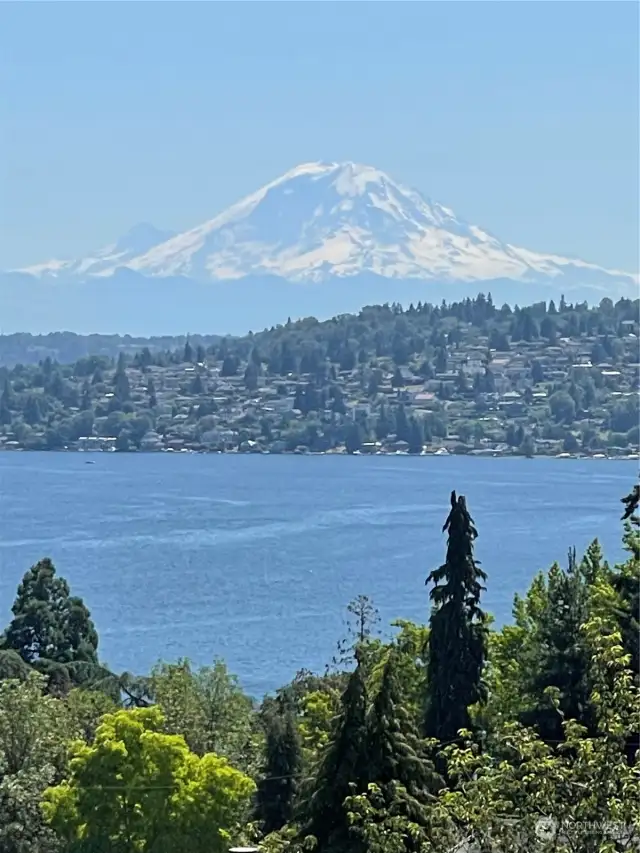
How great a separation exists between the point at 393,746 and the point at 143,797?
504 centimetres

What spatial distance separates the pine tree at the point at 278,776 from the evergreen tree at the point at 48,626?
1385cm

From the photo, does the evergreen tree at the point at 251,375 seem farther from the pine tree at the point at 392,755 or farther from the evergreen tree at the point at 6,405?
the pine tree at the point at 392,755

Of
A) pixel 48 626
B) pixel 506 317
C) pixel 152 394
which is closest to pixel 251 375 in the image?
pixel 152 394

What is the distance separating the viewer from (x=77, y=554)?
223 ft

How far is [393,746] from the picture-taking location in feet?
37.5

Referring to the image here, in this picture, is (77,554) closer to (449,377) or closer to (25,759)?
(25,759)

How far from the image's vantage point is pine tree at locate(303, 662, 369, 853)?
11172 millimetres

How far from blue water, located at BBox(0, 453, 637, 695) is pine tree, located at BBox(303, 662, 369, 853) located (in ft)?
89.5

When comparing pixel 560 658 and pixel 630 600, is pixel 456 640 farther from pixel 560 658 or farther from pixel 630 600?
pixel 630 600

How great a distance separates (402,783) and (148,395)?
153975 mm

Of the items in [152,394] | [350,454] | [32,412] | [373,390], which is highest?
[373,390]

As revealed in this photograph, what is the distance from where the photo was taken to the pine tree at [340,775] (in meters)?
11.2

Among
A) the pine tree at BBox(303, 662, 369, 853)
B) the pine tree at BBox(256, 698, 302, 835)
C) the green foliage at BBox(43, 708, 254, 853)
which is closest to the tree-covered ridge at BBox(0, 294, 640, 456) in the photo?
the green foliage at BBox(43, 708, 254, 853)

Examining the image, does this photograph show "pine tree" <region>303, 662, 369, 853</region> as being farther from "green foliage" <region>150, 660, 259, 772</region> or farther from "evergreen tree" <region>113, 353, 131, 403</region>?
"evergreen tree" <region>113, 353, 131, 403</region>
